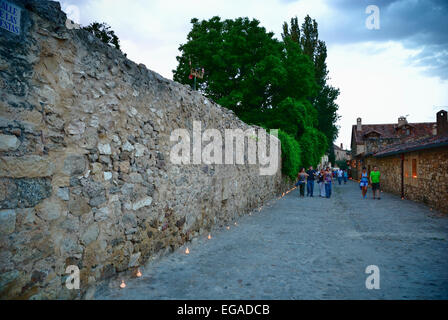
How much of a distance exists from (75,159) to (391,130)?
44.1 meters

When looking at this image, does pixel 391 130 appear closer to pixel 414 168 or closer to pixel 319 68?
pixel 319 68

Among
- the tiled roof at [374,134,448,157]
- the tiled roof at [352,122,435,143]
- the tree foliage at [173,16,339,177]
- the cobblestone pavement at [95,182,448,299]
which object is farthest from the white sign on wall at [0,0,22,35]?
the tiled roof at [352,122,435,143]

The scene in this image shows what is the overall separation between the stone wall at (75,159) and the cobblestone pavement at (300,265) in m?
0.56

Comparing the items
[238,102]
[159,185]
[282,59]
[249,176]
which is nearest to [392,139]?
[282,59]

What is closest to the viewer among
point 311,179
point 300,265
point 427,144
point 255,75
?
point 300,265

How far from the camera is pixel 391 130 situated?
3959 centimetres

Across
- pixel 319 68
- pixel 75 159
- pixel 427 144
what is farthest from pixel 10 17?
pixel 319 68

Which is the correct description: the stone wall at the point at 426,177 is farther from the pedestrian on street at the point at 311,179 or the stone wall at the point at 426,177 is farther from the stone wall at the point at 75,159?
the stone wall at the point at 75,159

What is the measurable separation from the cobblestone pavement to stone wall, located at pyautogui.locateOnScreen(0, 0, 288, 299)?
560 mm

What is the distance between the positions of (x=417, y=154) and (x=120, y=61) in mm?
14517

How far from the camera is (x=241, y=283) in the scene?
371 centimetres

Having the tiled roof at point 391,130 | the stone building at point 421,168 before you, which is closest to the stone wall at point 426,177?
the stone building at point 421,168
